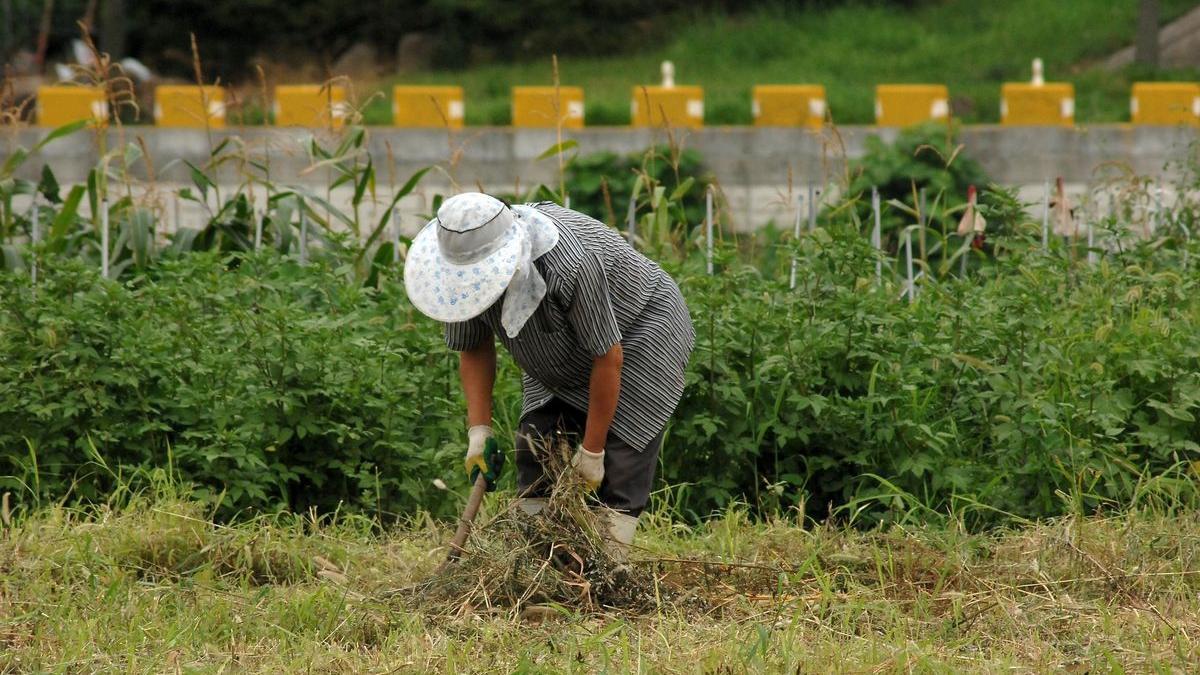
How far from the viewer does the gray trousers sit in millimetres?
3781

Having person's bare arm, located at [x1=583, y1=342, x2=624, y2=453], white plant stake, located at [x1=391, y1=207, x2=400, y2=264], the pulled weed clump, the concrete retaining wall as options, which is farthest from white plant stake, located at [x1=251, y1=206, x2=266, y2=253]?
the concrete retaining wall

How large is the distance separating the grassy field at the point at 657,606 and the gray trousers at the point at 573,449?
229 mm

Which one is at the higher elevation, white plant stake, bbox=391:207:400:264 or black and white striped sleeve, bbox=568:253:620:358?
black and white striped sleeve, bbox=568:253:620:358

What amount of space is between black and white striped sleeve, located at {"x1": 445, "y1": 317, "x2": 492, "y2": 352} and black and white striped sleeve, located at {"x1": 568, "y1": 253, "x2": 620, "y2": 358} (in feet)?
0.92

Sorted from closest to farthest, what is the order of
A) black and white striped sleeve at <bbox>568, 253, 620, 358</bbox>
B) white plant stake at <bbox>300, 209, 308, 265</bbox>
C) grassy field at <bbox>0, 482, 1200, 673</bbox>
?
grassy field at <bbox>0, 482, 1200, 673</bbox>, black and white striped sleeve at <bbox>568, 253, 620, 358</bbox>, white plant stake at <bbox>300, 209, 308, 265</bbox>

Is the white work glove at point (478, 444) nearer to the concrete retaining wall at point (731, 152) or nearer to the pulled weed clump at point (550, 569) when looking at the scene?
the pulled weed clump at point (550, 569)

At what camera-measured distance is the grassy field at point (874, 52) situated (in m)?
16.6

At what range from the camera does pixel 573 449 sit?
13.0 feet

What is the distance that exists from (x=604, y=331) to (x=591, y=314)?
0.05 meters

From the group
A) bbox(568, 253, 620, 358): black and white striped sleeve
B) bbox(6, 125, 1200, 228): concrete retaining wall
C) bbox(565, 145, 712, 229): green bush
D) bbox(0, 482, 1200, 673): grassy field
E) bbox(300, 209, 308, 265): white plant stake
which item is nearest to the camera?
bbox(0, 482, 1200, 673): grassy field

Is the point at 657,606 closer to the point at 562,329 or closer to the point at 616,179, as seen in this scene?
the point at 562,329

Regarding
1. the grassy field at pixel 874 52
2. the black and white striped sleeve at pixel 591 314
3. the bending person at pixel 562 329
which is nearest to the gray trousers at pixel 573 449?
the bending person at pixel 562 329

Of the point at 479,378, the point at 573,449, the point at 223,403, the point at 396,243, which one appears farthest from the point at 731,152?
the point at 479,378

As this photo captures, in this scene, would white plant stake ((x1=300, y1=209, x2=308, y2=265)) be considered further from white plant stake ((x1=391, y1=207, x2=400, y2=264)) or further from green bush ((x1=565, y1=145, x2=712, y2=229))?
green bush ((x1=565, y1=145, x2=712, y2=229))
